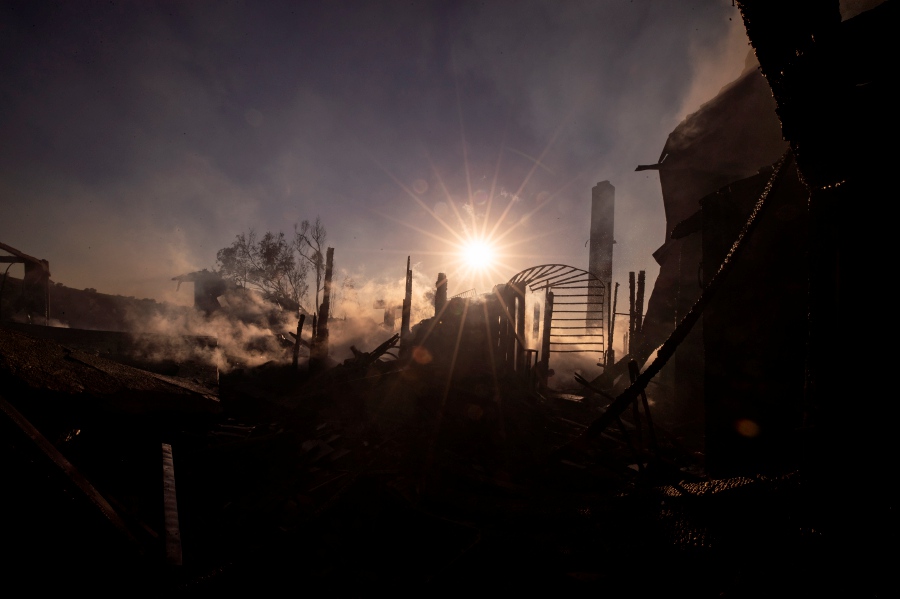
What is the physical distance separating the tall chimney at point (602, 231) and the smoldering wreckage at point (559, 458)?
61.6 ft

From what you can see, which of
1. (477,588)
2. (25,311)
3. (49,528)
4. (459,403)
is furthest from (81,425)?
(25,311)

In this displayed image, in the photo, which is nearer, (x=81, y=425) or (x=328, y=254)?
(x=81, y=425)

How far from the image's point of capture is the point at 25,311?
1631 centimetres

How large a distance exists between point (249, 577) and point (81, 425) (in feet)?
9.18

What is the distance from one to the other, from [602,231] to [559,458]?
24.5m

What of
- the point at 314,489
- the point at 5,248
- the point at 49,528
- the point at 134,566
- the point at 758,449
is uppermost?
the point at 5,248

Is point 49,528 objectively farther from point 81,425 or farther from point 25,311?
point 25,311

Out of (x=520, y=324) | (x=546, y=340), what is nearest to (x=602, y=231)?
(x=546, y=340)

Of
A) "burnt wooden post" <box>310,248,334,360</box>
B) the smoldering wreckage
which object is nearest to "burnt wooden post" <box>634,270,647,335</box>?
the smoldering wreckage

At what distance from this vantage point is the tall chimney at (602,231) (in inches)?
993

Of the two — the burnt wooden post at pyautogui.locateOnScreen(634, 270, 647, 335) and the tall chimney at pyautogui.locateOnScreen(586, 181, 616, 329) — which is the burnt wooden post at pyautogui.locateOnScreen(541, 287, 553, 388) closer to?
the burnt wooden post at pyautogui.locateOnScreen(634, 270, 647, 335)

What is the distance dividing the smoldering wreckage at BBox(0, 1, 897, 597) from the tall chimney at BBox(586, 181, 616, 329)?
1877cm

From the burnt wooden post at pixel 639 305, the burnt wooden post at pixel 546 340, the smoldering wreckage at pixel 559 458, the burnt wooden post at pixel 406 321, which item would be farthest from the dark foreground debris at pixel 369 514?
the burnt wooden post at pixel 639 305

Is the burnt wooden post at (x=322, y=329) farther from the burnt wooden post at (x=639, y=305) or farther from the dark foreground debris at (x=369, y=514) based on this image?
the burnt wooden post at (x=639, y=305)
